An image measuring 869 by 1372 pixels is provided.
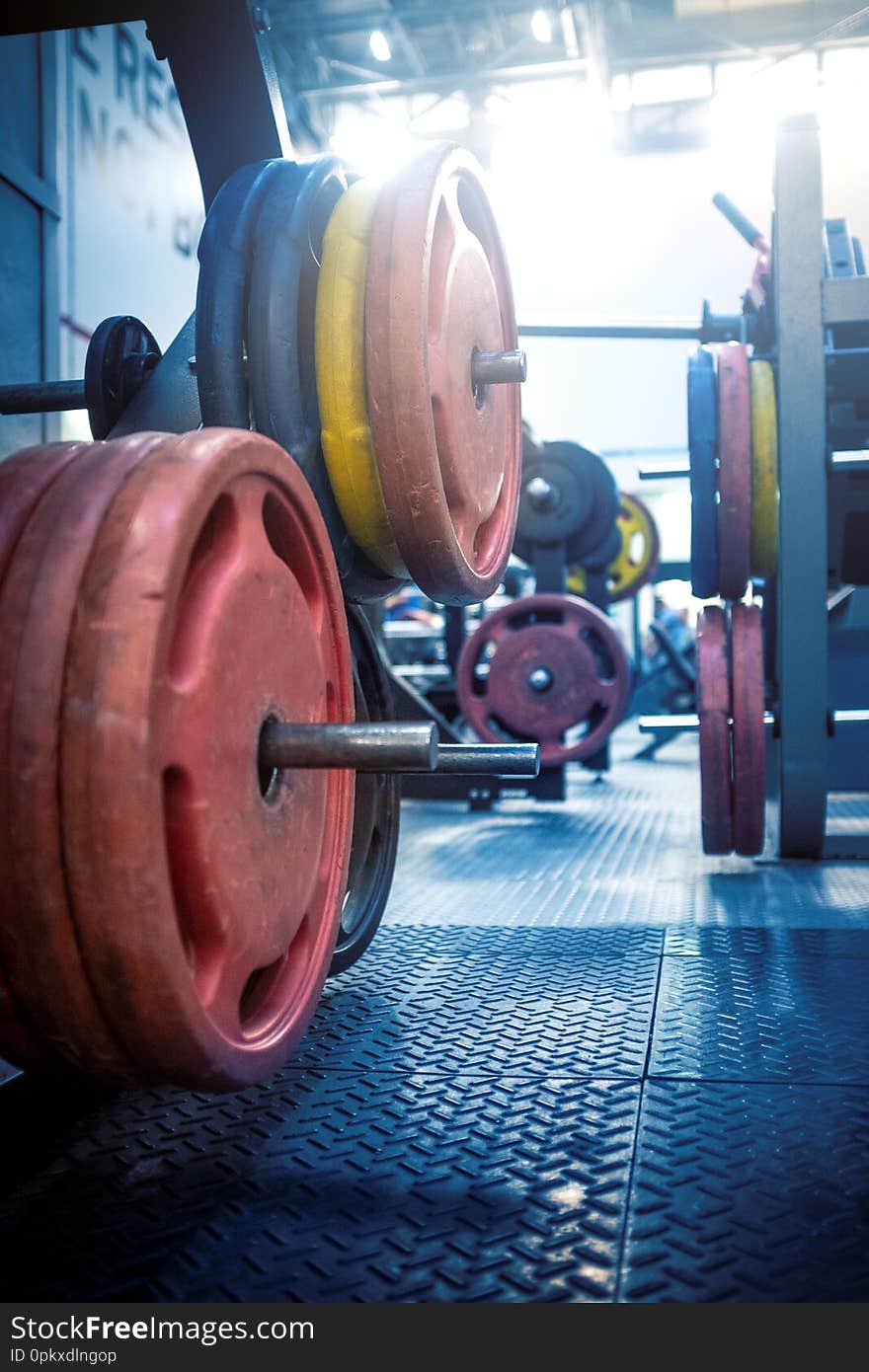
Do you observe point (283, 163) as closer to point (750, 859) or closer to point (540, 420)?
point (750, 859)

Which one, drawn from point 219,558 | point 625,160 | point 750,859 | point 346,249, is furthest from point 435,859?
point 625,160

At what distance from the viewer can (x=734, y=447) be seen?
191 cm

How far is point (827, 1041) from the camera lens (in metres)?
1.13

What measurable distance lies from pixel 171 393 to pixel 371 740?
63cm

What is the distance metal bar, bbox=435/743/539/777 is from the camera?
3.65ft

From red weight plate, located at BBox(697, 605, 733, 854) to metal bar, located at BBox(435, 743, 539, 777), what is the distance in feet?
2.83

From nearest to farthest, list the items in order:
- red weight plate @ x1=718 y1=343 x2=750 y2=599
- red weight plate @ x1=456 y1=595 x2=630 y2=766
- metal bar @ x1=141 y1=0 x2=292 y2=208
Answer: metal bar @ x1=141 y1=0 x2=292 y2=208 < red weight plate @ x1=718 y1=343 x2=750 y2=599 < red weight plate @ x1=456 y1=595 x2=630 y2=766

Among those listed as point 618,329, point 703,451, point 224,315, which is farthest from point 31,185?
point 618,329

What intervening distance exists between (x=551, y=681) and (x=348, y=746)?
231 cm

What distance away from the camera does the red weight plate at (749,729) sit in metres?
1.92

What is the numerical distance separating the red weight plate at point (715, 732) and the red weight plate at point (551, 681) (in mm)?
1079

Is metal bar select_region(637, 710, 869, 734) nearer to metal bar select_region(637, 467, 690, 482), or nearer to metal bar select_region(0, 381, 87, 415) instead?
metal bar select_region(637, 467, 690, 482)

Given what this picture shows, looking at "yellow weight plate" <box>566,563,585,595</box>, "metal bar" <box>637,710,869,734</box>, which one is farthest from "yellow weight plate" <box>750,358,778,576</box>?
"yellow weight plate" <box>566,563,585,595</box>

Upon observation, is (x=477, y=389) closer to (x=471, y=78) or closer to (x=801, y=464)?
(x=801, y=464)
